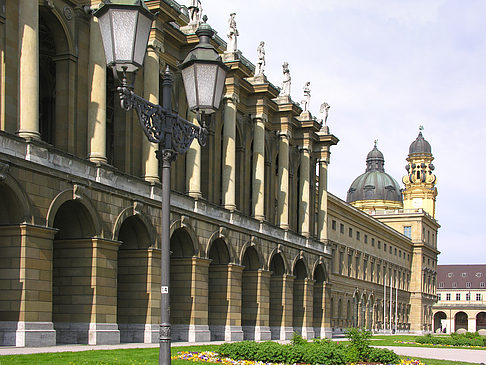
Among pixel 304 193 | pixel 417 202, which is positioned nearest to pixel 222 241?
pixel 304 193

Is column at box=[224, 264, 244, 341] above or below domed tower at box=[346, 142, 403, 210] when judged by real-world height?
below

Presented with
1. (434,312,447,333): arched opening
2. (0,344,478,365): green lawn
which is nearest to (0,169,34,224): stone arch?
(0,344,478,365): green lawn

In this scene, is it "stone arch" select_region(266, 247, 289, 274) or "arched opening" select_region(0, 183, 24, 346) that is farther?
"stone arch" select_region(266, 247, 289, 274)

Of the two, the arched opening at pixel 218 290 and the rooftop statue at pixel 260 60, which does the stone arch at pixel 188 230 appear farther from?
the rooftop statue at pixel 260 60

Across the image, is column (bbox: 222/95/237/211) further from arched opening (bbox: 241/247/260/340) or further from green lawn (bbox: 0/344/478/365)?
green lawn (bbox: 0/344/478/365)

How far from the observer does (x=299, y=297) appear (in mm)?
64062

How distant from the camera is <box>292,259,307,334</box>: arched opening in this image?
6378 cm

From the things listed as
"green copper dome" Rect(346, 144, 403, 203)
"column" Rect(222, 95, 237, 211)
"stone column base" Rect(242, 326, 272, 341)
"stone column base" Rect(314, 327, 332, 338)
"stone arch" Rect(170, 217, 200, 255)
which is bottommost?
"stone column base" Rect(314, 327, 332, 338)

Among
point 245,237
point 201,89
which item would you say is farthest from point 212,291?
point 201,89

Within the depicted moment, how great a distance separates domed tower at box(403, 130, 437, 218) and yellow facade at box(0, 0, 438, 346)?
268 ft

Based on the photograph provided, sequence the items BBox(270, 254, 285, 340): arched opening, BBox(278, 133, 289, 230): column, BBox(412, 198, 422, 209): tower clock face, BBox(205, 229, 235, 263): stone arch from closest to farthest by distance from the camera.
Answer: BBox(205, 229, 235, 263): stone arch
BBox(270, 254, 285, 340): arched opening
BBox(278, 133, 289, 230): column
BBox(412, 198, 422, 209): tower clock face

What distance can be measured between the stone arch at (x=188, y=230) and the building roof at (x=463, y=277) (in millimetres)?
156059

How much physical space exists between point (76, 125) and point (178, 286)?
1224 cm

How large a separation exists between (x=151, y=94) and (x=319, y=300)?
3260 cm
